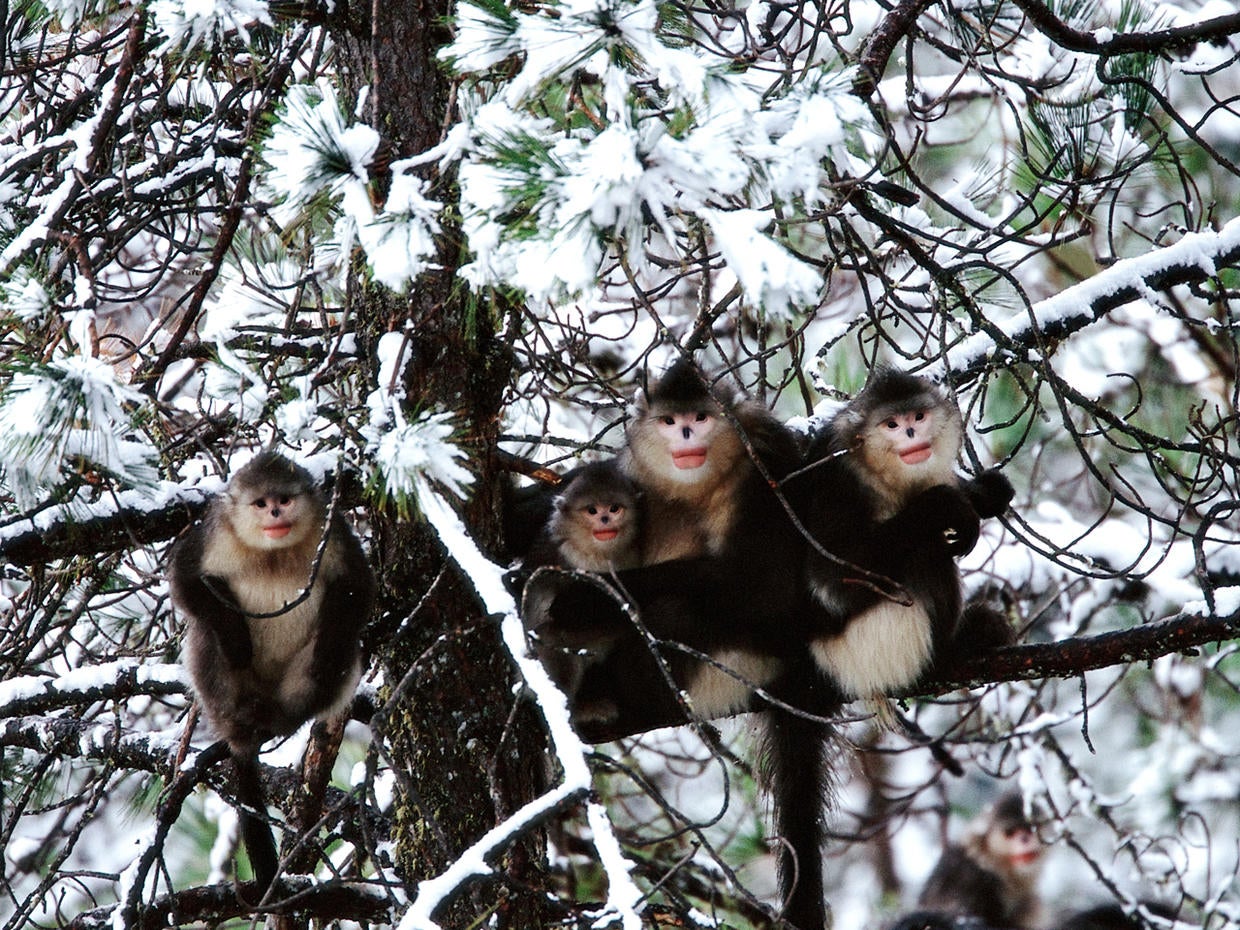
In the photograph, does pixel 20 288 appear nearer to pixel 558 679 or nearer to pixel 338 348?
pixel 338 348

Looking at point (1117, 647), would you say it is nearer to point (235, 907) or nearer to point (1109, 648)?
point (1109, 648)

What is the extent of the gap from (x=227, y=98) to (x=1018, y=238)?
7.10 feet

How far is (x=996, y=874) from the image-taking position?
6.91m

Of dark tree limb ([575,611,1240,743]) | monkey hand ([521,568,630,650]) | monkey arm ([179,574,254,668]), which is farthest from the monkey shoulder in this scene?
monkey arm ([179,574,254,668])

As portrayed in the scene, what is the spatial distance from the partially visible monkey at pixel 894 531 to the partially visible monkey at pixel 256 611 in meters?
1.42

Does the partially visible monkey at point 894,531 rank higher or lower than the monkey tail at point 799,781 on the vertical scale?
higher

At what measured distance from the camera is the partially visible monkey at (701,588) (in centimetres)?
402

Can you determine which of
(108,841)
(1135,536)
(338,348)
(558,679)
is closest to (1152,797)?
(1135,536)

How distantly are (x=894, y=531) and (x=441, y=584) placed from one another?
1.38 meters

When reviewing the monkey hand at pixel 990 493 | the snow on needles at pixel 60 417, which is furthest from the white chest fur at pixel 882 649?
the snow on needles at pixel 60 417

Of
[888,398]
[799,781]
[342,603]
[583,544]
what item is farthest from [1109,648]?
[342,603]

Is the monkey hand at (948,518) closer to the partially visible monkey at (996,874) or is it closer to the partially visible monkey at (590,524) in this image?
the partially visible monkey at (590,524)

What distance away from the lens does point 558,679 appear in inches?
157

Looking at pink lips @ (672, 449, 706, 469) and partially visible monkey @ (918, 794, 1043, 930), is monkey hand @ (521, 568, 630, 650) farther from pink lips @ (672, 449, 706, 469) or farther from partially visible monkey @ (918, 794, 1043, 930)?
partially visible monkey @ (918, 794, 1043, 930)
